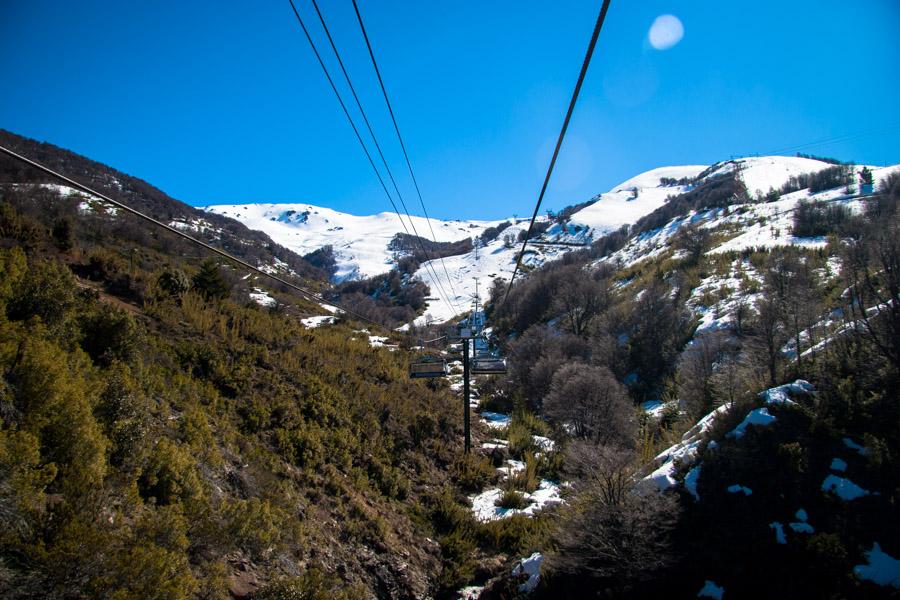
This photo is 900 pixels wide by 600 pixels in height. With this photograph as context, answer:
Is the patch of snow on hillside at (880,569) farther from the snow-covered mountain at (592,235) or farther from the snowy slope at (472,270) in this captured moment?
the snowy slope at (472,270)

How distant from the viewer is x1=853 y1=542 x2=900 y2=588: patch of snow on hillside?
7.25 metres

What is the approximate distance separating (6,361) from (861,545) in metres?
14.8

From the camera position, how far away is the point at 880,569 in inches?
293

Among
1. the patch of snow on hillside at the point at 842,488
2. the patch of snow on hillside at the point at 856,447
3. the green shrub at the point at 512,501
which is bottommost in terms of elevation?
the green shrub at the point at 512,501

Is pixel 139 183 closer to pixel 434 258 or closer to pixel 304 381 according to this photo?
pixel 434 258

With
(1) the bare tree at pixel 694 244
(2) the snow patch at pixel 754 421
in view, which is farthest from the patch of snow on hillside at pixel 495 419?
(1) the bare tree at pixel 694 244

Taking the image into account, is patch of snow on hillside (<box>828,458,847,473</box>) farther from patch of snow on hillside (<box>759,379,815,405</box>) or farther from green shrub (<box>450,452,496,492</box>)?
green shrub (<box>450,452,496,492</box>)

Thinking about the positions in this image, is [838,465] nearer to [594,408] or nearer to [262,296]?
[594,408]

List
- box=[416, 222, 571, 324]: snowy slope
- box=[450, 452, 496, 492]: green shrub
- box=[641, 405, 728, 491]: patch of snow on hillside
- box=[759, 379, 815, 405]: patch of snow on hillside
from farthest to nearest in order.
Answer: box=[416, 222, 571, 324]: snowy slope
box=[450, 452, 496, 492]: green shrub
box=[759, 379, 815, 405]: patch of snow on hillside
box=[641, 405, 728, 491]: patch of snow on hillside

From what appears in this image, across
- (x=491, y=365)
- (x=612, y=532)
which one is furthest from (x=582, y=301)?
(x=612, y=532)

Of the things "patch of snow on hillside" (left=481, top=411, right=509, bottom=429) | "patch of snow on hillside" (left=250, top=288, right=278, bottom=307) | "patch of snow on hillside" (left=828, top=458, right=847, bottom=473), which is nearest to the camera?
"patch of snow on hillside" (left=828, top=458, right=847, bottom=473)

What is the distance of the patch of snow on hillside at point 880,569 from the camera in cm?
725

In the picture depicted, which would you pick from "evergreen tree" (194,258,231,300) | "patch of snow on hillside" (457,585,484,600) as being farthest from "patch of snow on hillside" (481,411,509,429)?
"evergreen tree" (194,258,231,300)

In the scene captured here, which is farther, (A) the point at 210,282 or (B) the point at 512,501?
(A) the point at 210,282
